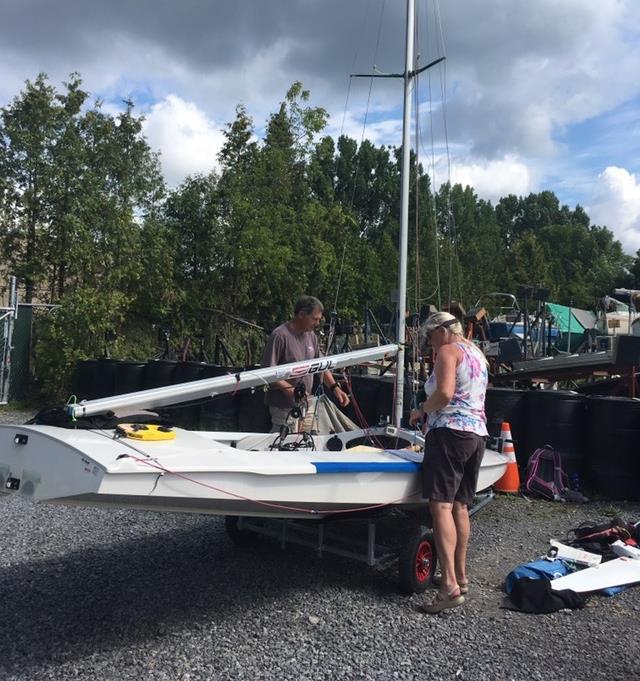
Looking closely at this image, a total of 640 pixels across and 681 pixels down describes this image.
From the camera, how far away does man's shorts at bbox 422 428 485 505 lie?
4.25 metres

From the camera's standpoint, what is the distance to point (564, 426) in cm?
715

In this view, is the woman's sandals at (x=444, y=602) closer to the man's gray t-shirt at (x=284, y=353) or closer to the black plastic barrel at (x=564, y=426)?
the man's gray t-shirt at (x=284, y=353)

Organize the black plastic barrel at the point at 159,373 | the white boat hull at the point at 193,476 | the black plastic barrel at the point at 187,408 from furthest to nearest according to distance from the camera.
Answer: the black plastic barrel at the point at 159,373
the black plastic barrel at the point at 187,408
the white boat hull at the point at 193,476

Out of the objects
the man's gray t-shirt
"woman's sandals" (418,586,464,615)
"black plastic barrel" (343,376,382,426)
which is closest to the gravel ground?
"woman's sandals" (418,586,464,615)

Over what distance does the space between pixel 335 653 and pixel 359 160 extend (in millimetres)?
42531

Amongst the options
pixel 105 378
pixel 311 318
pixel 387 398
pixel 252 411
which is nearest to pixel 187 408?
pixel 252 411

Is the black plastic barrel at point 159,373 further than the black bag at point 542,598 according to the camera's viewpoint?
Yes

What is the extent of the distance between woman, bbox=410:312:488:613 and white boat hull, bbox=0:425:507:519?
0.88ft

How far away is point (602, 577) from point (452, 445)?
146 centimetres

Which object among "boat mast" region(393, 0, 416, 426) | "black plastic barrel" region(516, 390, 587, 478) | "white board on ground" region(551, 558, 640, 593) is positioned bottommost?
"white board on ground" region(551, 558, 640, 593)

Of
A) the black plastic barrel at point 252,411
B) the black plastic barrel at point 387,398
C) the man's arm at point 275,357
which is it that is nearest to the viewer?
the man's arm at point 275,357

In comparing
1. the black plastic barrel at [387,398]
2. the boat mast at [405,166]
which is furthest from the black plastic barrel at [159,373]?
the boat mast at [405,166]

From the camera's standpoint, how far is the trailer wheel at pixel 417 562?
4.39 meters

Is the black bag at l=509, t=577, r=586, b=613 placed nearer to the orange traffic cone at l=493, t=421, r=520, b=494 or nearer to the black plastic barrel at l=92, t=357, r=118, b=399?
the orange traffic cone at l=493, t=421, r=520, b=494
